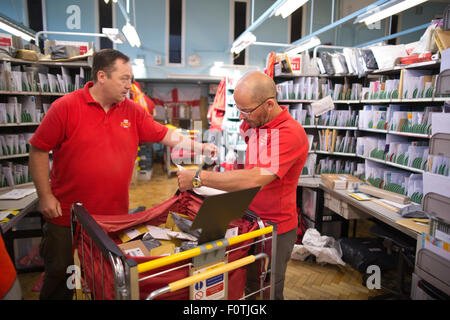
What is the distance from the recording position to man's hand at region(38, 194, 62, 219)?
1.84 m

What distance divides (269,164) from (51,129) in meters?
1.30

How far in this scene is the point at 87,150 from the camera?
1.91 metres

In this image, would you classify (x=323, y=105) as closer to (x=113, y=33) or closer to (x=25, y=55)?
(x=25, y=55)

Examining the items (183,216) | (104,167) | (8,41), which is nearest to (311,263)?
(183,216)

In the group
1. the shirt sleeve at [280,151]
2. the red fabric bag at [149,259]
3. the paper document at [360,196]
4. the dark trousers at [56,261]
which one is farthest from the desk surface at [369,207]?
the dark trousers at [56,261]

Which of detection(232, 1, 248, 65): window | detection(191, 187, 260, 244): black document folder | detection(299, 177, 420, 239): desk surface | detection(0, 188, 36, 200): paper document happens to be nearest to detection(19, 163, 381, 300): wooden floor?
detection(299, 177, 420, 239): desk surface

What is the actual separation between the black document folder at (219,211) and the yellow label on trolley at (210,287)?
0.35 ft

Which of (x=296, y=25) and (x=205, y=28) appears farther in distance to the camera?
(x=296, y=25)

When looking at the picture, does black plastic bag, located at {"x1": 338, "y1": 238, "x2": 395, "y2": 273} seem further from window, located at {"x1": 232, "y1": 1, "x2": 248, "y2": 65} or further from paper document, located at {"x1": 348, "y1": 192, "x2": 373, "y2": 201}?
window, located at {"x1": 232, "y1": 1, "x2": 248, "y2": 65}

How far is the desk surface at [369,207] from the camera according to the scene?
8.75 feet

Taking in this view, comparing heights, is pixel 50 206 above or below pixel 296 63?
below

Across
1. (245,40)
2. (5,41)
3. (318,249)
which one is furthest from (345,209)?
(5,41)

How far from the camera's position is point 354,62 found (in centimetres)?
402
